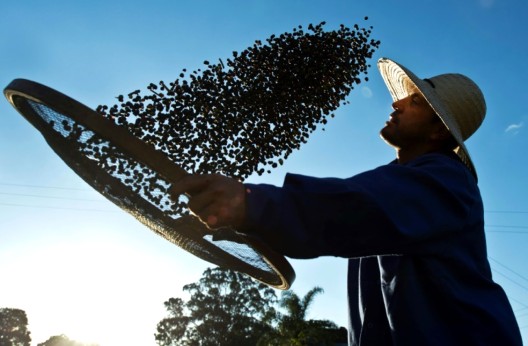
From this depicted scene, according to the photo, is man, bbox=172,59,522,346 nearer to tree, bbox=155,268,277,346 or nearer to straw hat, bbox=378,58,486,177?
straw hat, bbox=378,58,486,177

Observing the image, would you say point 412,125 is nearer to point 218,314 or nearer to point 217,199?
point 217,199

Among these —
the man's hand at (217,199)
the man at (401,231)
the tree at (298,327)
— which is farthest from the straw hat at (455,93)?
the tree at (298,327)

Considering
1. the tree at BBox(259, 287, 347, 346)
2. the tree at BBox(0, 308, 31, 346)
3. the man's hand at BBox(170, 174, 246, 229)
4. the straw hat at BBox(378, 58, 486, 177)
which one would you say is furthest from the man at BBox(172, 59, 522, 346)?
the tree at BBox(0, 308, 31, 346)

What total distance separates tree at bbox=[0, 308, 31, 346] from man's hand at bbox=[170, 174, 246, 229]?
71.1 meters

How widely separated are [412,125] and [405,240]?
0.85m

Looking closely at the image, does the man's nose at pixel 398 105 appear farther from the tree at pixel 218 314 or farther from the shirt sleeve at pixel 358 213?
the tree at pixel 218 314

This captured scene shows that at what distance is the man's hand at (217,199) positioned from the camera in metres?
1.17

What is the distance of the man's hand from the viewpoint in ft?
3.84

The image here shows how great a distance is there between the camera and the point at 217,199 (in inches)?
46.1

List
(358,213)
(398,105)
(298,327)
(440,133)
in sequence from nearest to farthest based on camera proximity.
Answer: (358,213) → (440,133) → (398,105) → (298,327)

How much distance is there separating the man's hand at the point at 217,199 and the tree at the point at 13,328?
71.1m

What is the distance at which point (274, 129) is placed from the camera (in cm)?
457

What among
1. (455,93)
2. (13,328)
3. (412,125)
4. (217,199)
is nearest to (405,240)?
(217,199)

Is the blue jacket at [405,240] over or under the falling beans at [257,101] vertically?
under
